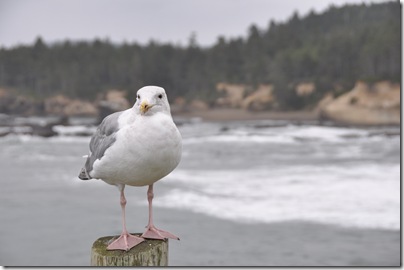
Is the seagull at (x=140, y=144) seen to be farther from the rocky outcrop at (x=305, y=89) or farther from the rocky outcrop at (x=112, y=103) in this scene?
the rocky outcrop at (x=305, y=89)

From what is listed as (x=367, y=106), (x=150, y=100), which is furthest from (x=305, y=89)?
(x=150, y=100)

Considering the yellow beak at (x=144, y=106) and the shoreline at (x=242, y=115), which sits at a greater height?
the yellow beak at (x=144, y=106)

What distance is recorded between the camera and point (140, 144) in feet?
6.33

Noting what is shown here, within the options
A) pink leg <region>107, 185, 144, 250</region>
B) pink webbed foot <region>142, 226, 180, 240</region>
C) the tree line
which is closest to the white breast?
pink leg <region>107, 185, 144, 250</region>

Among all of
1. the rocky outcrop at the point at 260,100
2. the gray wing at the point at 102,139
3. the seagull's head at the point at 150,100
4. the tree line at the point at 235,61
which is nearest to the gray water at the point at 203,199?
the gray wing at the point at 102,139

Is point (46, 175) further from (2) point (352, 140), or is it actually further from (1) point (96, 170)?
(2) point (352, 140)

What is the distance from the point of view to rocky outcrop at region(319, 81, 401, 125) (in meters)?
19.2

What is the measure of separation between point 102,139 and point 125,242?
384 mm

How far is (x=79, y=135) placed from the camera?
1762 centimetres

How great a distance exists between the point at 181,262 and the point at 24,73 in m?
20.7

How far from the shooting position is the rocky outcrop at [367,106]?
1920 centimetres

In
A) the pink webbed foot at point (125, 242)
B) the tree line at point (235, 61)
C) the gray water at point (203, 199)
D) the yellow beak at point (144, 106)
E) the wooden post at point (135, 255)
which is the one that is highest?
the tree line at point (235, 61)

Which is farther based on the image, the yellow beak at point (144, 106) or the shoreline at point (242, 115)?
the shoreline at point (242, 115)

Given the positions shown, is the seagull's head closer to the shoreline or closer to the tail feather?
the tail feather
